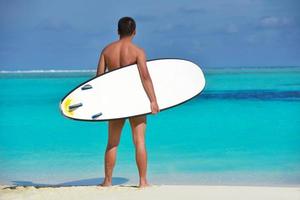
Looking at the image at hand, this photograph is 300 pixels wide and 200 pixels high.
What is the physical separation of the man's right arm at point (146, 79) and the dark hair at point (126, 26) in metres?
0.17

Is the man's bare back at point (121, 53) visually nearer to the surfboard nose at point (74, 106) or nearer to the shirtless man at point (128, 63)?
the shirtless man at point (128, 63)

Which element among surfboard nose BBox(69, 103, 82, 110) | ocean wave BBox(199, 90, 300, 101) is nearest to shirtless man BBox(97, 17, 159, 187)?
surfboard nose BBox(69, 103, 82, 110)

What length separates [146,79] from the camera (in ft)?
15.7

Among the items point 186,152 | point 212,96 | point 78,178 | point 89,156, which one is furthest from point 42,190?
point 212,96

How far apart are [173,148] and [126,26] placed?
Result: 16.8ft

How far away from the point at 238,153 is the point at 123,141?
231cm

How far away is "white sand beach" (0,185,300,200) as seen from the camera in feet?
14.9

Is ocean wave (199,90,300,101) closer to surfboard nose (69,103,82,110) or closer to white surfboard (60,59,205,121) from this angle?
white surfboard (60,59,205,121)

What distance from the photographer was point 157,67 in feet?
16.6

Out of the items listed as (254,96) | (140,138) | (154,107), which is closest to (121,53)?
(154,107)

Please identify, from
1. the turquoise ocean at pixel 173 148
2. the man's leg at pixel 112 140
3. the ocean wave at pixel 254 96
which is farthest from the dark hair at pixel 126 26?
the ocean wave at pixel 254 96

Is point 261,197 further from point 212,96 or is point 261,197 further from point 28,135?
point 212,96

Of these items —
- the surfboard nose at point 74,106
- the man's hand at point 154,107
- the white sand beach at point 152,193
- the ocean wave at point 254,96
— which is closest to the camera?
the white sand beach at point 152,193

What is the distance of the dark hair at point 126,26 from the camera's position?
15.8 ft
